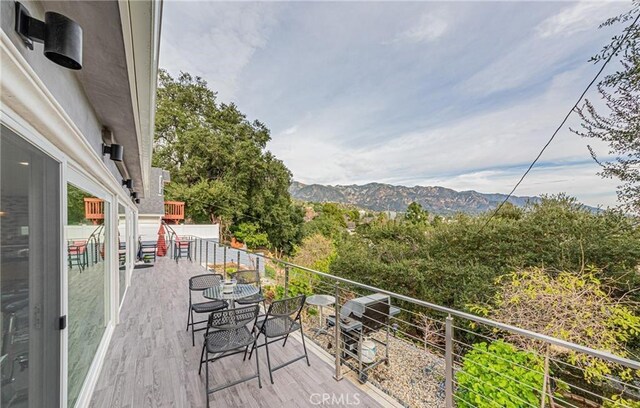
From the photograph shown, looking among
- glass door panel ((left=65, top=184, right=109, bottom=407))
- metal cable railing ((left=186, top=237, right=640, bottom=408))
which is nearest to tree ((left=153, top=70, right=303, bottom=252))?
metal cable railing ((left=186, top=237, right=640, bottom=408))

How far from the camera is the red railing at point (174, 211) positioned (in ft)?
50.0

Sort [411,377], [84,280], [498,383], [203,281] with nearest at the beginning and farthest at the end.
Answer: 1. [84,280]
2. [498,383]
3. [411,377]
4. [203,281]

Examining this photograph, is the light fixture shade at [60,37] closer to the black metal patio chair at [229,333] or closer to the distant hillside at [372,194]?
the black metal patio chair at [229,333]

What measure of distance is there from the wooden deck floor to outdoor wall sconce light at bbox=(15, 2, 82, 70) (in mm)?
2566

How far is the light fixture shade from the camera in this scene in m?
0.97

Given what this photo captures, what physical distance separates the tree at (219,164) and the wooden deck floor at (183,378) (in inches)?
545

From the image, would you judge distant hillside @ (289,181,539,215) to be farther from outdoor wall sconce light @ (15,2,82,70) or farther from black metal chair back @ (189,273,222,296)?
outdoor wall sconce light @ (15,2,82,70)

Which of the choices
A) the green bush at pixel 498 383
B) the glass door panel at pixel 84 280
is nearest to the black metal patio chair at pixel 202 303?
the glass door panel at pixel 84 280

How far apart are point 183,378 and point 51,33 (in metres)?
2.86

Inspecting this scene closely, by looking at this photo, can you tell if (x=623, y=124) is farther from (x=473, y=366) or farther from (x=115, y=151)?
(x=115, y=151)

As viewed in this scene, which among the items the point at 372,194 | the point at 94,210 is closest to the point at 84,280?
the point at 94,210

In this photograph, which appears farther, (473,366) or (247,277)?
(247,277)

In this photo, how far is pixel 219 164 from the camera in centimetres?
1772

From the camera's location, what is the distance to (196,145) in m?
16.9
